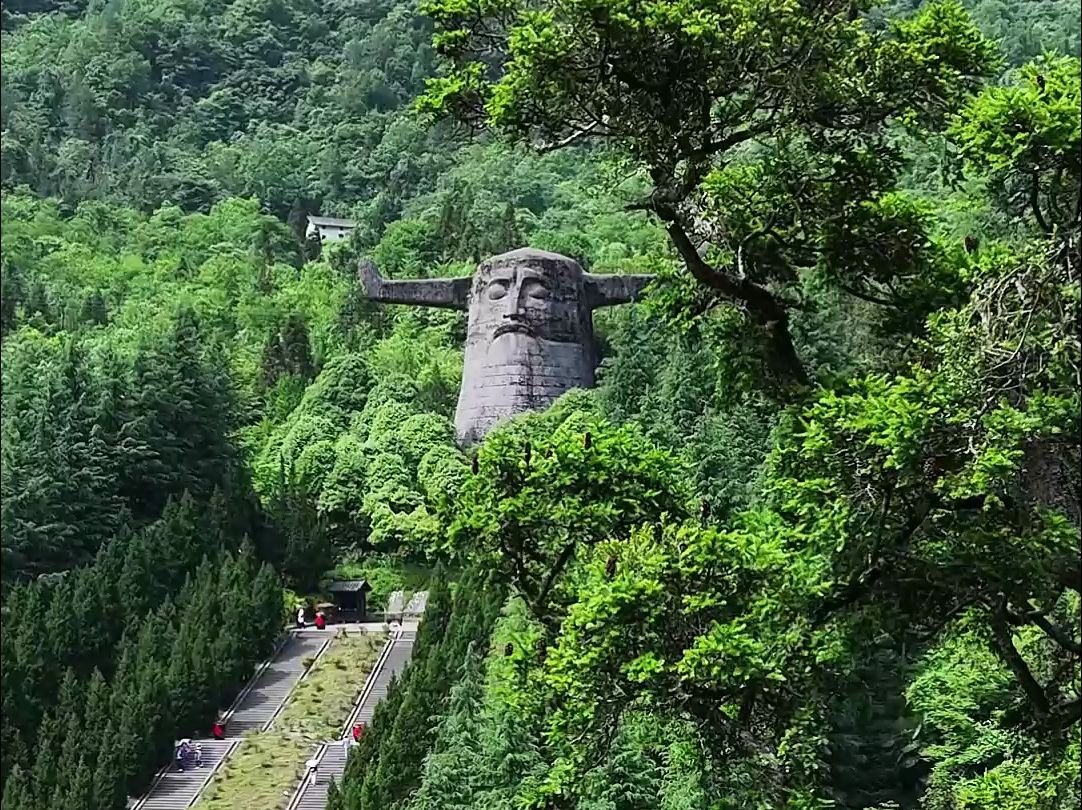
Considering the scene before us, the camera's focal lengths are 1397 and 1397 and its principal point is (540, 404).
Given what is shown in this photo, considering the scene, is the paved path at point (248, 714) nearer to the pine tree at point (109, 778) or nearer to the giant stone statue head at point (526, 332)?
the pine tree at point (109, 778)

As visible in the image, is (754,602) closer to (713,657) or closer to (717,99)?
(713,657)

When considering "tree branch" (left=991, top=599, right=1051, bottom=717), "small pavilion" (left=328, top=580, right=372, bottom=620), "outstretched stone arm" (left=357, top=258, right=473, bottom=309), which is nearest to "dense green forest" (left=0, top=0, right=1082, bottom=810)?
"tree branch" (left=991, top=599, right=1051, bottom=717)

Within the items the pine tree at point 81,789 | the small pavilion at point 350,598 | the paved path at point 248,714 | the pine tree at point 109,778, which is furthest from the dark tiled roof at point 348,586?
the pine tree at point 81,789

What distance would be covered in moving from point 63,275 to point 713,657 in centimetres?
2595

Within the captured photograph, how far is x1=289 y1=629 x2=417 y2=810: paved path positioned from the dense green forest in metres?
0.98

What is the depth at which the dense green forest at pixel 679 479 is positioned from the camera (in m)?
4.45

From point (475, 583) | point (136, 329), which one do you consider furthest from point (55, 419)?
point (136, 329)

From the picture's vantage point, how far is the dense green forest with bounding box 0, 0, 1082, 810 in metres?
4.45

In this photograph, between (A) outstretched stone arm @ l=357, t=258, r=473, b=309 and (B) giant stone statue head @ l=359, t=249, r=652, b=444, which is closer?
(B) giant stone statue head @ l=359, t=249, r=652, b=444

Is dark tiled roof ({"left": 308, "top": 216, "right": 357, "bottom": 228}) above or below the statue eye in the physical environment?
above

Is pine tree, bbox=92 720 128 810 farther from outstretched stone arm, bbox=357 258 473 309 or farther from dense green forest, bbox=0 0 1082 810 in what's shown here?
outstretched stone arm, bbox=357 258 473 309

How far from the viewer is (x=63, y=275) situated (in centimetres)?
2806

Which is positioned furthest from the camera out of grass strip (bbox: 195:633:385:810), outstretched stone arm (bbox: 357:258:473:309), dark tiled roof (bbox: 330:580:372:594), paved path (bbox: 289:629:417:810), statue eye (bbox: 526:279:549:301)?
outstretched stone arm (bbox: 357:258:473:309)

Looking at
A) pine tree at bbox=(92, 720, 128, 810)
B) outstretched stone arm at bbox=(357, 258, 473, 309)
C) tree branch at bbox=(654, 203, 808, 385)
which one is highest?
tree branch at bbox=(654, 203, 808, 385)
